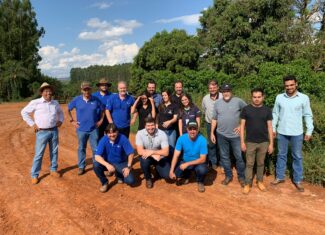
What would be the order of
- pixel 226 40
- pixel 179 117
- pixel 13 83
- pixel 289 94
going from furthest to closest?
pixel 13 83, pixel 226 40, pixel 179 117, pixel 289 94

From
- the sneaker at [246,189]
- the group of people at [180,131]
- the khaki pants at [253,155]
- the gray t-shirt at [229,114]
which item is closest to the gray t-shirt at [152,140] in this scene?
the group of people at [180,131]

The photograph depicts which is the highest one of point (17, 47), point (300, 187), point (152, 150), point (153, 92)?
point (17, 47)

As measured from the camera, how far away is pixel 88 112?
19.2 ft

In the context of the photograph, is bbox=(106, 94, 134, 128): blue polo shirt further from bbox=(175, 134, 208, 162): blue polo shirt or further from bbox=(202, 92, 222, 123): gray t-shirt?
bbox=(202, 92, 222, 123): gray t-shirt

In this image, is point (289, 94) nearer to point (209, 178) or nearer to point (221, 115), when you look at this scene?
point (221, 115)

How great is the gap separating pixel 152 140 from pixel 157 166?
0.53 m

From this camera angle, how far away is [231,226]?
13.1 feet

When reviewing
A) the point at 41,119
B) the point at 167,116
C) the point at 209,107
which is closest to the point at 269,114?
the point at 209,107

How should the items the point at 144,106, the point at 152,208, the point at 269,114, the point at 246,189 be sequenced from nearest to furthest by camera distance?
the point at 152,208 < the point at 269,114 < the point at 246,189 < the point at 144,106

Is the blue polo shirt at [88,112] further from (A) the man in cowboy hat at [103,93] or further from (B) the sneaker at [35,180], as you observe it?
(B) the sneaker at [35,180]

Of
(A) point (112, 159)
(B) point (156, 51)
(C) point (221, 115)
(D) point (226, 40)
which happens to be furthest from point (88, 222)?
(B) point (156, 51)

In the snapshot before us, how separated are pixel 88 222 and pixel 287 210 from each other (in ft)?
9.66

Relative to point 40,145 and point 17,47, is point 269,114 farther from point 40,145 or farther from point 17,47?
point 17,47

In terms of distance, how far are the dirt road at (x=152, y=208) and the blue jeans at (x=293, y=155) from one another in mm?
243
